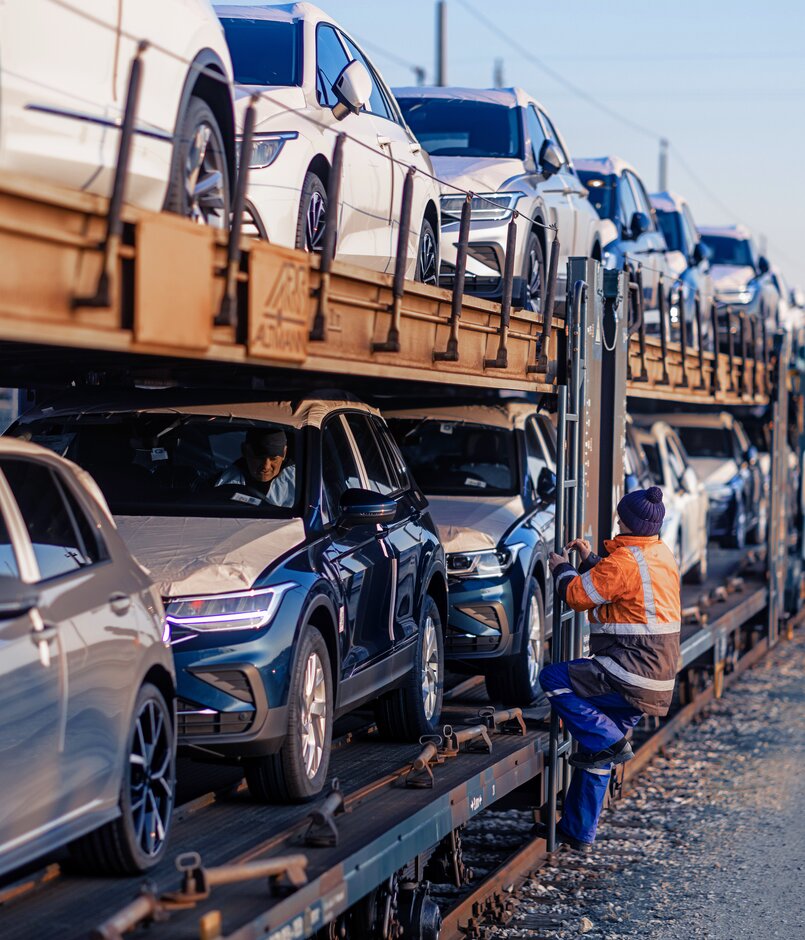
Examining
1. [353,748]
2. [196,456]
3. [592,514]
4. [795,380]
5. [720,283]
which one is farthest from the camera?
[720,283]

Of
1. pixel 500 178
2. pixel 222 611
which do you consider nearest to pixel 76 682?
pixel 222 611

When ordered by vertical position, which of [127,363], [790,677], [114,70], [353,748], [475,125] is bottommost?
[790,677]

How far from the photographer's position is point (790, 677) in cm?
1825

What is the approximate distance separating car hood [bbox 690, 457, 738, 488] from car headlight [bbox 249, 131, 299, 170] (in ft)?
46.0

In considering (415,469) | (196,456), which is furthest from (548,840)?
(196,456)

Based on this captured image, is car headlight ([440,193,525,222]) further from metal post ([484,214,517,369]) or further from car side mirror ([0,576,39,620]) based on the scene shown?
car side mirror ([0,576,39,620])

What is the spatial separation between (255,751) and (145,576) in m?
0.89

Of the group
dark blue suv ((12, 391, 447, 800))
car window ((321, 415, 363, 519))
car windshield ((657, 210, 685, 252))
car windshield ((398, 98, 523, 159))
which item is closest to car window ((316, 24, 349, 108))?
dark blue suv ((12, 391, 447, 800))

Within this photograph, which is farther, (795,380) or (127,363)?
(795,380)

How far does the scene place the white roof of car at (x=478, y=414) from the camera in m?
11.2

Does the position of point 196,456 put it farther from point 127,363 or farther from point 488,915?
point 488,915

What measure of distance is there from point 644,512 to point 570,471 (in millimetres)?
1169

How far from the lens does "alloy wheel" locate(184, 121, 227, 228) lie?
19.0 feet

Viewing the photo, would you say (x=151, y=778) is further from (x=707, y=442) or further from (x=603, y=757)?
(x=707, y=442)
